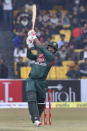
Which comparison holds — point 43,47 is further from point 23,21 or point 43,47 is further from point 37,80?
point 23,21

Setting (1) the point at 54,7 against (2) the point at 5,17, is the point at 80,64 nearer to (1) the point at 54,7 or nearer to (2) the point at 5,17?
(2) the point at 5,17

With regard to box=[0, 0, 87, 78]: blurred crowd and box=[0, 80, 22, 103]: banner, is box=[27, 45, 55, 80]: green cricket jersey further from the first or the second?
box=[0, 0, 87, 78]: blurred crowd

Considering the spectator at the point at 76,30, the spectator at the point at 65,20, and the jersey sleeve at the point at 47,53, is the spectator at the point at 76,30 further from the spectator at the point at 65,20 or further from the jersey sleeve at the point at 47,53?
the jersey sleeve at the point at 47,53

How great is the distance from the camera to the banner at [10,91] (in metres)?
16.3

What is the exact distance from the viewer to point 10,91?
647 inches

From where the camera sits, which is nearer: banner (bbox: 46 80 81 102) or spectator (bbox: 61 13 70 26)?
banner (bbox: 46 80 81 102)

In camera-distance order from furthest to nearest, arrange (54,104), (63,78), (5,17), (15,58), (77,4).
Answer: (77,4) → (5,17) → (15,58) → (63,78) → (54,104)

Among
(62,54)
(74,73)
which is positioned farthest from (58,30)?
(74,73)

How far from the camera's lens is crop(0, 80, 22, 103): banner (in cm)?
1634

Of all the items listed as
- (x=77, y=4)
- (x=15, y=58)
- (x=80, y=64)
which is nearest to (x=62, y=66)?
(x=80, y=64)

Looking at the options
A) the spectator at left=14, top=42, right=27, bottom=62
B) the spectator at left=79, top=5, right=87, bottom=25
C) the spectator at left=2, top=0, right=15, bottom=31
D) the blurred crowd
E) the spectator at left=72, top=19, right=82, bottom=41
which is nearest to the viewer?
the blurred crowd

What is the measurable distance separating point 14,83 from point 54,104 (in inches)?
67.7

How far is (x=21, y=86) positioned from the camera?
654 inches

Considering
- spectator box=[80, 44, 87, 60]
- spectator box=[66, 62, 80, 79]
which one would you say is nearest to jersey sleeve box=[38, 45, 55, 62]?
spectator box=[66, 62, 80, 79]
